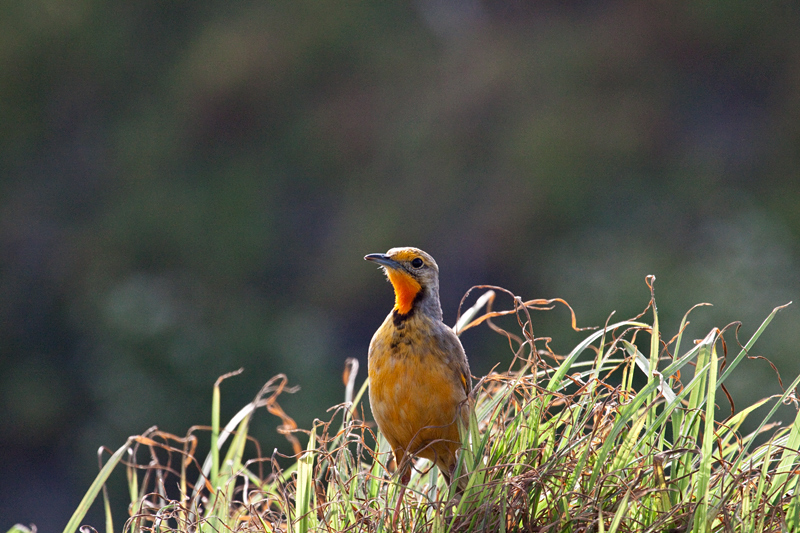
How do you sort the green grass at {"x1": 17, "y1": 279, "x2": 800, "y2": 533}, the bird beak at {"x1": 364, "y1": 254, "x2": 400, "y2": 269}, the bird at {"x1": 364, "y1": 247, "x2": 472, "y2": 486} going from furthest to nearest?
the bird beak at {"x1": 364, "y1": 254, "x2": 400, "y2": 269}
the bird at {"x1": 364, "y1": 247, "x2": 472, "y2": 486}
the green grass at {"x1": 17, "y1": 279, "x2": 800, "y2": 533}

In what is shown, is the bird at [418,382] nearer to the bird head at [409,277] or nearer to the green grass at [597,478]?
the bird head at [409,277]

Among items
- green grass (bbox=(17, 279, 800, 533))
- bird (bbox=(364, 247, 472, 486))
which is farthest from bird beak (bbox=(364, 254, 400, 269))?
green grass (bbox=(17, 279, 800, 533))

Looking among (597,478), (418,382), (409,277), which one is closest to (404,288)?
(409,277)

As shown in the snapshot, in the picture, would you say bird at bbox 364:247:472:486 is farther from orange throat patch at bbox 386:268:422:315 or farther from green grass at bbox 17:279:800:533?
green grass at bbox 17:279:800:533

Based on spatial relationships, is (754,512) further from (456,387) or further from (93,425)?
(93,425)

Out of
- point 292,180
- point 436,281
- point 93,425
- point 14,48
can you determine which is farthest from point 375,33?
point 436,281

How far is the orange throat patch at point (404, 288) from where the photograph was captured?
2.92 meters

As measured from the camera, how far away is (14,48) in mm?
11570

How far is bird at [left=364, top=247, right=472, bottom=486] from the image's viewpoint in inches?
105

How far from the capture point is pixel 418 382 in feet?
8.82

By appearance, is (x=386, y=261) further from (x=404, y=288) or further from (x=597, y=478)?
(x=597, y=478)

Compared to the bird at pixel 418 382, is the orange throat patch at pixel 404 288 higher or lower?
higher

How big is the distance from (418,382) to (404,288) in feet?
1.34

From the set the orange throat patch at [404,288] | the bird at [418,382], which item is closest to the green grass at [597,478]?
the bird at [418,382]
